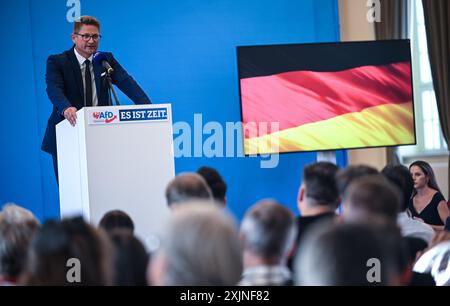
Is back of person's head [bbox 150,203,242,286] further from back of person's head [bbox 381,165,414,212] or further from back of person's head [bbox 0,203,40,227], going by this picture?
back of person's head [bbox 381,165,414,212]

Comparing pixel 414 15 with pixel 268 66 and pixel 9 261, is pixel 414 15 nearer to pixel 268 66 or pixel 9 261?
pixel 268 66

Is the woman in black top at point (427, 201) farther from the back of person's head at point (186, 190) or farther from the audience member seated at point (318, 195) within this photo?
the back of person's head at point (186, 190)

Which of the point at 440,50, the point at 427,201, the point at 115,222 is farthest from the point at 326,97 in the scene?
the point at 115,222

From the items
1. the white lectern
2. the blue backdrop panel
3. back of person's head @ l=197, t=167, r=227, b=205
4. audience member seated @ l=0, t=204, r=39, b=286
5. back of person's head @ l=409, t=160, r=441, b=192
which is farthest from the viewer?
the blue backdrop panel

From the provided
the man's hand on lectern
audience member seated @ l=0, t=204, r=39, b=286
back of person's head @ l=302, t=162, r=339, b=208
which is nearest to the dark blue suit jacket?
the man's hand on lectern

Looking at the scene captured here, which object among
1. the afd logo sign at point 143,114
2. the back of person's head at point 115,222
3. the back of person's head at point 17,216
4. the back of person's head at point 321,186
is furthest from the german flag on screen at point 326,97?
the back of person's head at point 17,216

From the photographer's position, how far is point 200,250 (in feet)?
5.66

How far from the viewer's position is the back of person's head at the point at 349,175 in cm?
308

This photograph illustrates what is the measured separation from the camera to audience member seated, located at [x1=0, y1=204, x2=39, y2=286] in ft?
7.50

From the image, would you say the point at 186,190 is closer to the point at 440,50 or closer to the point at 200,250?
the point at 200,250

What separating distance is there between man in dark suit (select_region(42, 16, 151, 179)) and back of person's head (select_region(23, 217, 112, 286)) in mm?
3216

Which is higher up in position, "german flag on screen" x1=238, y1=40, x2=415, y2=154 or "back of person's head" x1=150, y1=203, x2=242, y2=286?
"german flag on screen" x1=238, y1=40, x2=415, y2=154

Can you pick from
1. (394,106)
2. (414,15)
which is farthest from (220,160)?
(414,15)

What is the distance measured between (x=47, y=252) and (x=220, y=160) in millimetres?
5815
